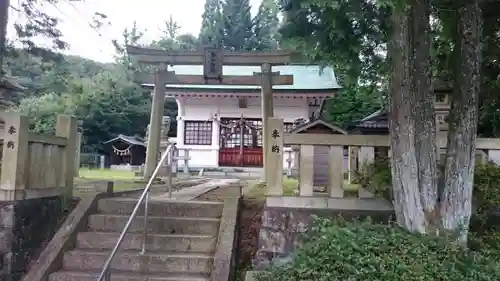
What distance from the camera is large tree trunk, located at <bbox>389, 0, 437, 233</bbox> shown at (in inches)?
157

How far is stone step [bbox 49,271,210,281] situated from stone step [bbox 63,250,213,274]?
0.25 ft

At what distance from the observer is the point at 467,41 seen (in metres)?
4.18

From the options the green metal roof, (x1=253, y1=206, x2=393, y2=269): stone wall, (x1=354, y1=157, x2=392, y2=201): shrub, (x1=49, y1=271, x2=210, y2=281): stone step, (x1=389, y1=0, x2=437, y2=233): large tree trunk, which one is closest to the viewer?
(x1=389, y1=0, x2=437, y2=233): large tree trunk

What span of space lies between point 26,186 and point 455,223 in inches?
170

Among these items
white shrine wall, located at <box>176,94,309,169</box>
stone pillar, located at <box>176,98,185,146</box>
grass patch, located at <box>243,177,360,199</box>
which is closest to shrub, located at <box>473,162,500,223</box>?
grass patch, located at <box>243,177,360,199</box>

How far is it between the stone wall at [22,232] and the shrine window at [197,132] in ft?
49.4

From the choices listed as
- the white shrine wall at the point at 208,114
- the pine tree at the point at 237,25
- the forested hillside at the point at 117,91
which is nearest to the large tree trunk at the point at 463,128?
the white shrine wall at the point at 208,114

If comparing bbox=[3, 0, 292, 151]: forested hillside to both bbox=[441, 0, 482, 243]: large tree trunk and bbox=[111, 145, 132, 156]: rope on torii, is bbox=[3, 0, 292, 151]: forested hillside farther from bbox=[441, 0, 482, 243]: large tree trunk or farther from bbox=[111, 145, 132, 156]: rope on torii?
bbox=[441, 0, 482, 243]: large tree trunk

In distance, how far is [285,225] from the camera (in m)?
4.58

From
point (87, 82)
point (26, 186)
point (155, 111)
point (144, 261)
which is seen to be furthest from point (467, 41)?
point (87, 82)

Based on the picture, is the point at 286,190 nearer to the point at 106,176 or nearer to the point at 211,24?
the point at 106,176

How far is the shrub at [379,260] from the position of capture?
3436 mm

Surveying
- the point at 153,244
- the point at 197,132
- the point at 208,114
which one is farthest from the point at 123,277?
the point at 197,132

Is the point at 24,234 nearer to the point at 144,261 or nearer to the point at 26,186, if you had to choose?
the point at 26,186
